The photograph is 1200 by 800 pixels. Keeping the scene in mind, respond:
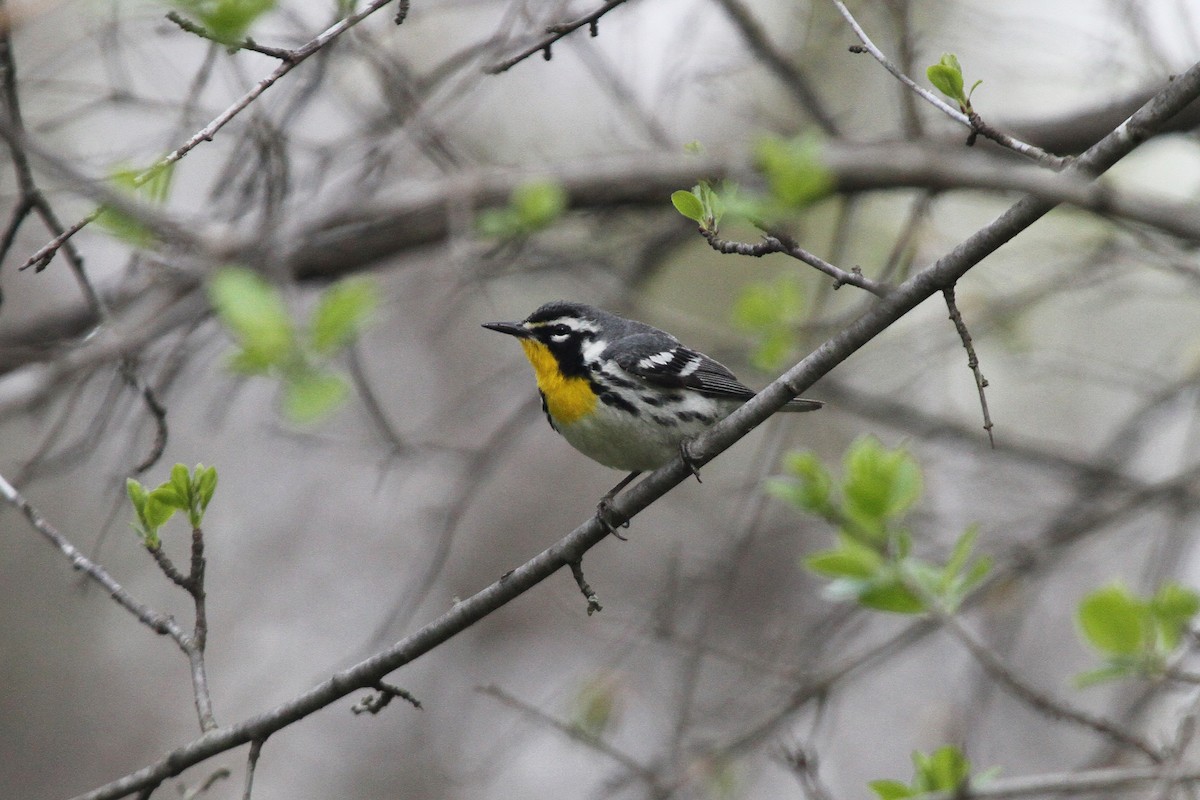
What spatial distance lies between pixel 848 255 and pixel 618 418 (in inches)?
158

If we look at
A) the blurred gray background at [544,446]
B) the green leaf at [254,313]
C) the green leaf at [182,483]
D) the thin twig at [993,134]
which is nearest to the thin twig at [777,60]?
the blurred gray background at [544,446]

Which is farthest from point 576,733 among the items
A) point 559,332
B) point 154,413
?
point 154,413

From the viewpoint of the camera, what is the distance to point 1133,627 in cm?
236

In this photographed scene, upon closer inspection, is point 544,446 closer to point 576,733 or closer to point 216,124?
point 576,733

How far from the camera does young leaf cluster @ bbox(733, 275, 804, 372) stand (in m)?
4.68

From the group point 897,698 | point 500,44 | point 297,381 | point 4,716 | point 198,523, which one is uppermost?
point 500,44

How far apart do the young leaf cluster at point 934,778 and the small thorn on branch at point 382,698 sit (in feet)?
4.36

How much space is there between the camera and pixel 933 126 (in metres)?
6.20

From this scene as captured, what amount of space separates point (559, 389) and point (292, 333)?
2868mm

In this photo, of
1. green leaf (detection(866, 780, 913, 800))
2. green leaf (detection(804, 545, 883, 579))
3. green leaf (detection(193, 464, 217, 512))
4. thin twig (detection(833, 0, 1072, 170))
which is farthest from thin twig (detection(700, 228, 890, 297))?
green leaf (detection(193, 464, 217, 512))

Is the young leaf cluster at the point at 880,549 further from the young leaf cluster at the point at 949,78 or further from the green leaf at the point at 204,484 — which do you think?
the green leaf at the point at 204,484

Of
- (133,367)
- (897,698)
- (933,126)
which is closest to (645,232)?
(933,126)

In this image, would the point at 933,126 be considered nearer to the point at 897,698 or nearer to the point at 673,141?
the point at 673,141

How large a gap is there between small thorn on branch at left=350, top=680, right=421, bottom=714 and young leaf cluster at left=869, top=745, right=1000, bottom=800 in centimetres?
133
